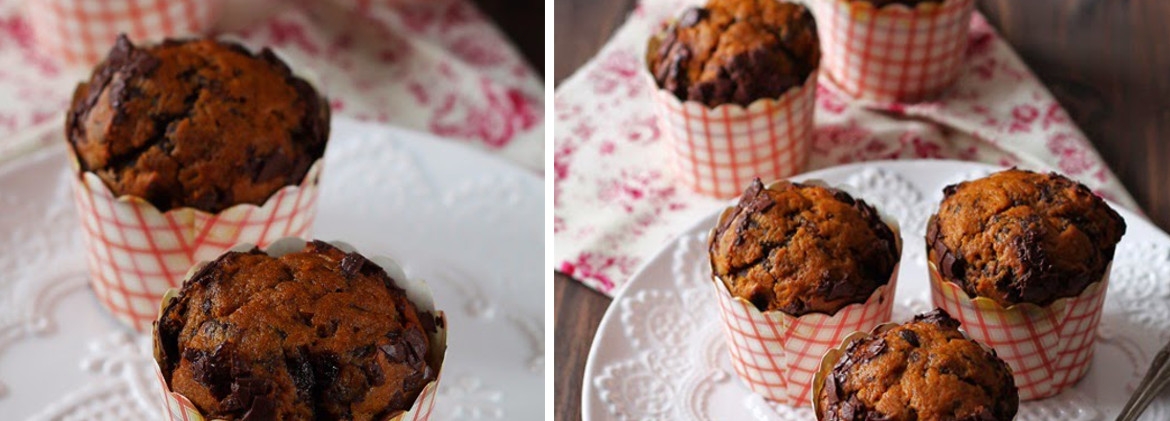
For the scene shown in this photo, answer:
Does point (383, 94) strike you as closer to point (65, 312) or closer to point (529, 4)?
point (529, 4)

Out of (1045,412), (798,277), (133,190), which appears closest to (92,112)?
(133,190)

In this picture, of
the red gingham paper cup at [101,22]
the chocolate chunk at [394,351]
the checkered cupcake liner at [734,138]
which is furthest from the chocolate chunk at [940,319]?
the red gingham paper cup at [101,22]

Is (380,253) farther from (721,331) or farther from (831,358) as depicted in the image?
(831,358)

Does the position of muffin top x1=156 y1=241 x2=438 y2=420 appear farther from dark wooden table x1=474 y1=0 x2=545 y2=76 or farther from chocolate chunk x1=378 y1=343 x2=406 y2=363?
dark wooden table x1=474 y1=0 x2=545 y2=76

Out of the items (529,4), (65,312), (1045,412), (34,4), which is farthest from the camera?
(529,4)

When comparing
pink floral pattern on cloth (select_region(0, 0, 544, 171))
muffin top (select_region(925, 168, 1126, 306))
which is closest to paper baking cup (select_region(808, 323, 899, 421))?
A: muffin top (select_region(925, 168, 1126, 306))

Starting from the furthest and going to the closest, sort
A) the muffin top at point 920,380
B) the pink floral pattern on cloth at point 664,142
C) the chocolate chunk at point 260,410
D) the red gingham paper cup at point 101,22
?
1. the red gingham paper cup at point 101,22
2. the pink floral pattern on cloth at point 664,142
3. the muffin top at point 920,380
4. the chocolate chunk at point 260,410

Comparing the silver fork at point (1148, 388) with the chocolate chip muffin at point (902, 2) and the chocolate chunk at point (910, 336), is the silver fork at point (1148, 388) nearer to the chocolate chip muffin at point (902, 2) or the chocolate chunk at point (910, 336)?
the chocolate chunk at point (910, 336)
